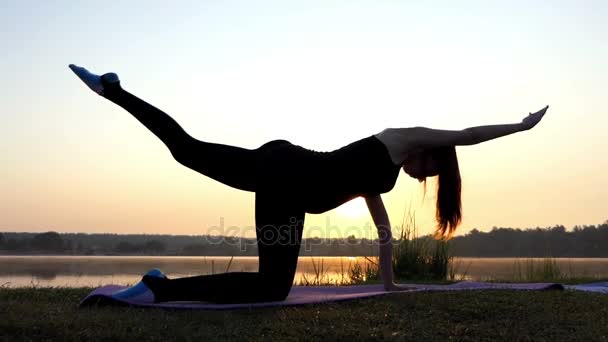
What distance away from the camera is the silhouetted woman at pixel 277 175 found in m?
3.90

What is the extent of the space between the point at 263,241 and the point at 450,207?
4.33 feet

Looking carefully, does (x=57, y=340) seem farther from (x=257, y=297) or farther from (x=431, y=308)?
(x=431, y=308)

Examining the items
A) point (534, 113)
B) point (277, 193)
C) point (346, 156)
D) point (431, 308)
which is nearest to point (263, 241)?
point (277, 193)

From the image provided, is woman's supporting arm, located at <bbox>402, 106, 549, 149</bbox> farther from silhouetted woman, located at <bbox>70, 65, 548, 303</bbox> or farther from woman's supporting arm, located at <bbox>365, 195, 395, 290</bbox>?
woman's supporting arm, located at <bbox>365, 195, 395, 290</bbox>

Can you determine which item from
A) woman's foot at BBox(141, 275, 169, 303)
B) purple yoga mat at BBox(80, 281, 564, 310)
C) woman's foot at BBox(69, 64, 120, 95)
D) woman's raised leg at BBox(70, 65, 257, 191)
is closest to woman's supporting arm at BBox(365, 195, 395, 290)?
purple yoga mat at BBox(80, 281, 564, 310)

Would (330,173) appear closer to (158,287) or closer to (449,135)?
(449,135)

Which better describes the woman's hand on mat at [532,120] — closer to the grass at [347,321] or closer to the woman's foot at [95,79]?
the grass at [347,321]

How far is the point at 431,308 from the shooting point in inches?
154

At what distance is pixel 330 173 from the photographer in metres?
3.99

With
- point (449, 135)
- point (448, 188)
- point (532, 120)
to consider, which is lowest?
point (448, 188)

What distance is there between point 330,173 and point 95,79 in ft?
5.50

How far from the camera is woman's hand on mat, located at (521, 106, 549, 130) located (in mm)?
4160

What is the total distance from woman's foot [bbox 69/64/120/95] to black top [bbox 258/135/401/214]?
1.12 meters

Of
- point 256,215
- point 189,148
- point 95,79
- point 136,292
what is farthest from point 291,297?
point 95,79
